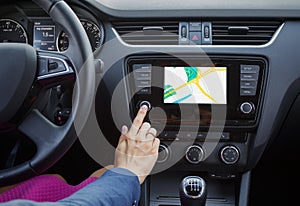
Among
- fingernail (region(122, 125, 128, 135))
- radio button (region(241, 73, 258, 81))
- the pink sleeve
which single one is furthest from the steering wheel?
radio button (region(241, 73, 258, 81))

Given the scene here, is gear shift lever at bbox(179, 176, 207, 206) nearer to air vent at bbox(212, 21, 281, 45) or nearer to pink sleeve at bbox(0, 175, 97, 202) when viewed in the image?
pink sleeve at bbox(0, 175, 97, 202)

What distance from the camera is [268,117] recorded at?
1.49 meters

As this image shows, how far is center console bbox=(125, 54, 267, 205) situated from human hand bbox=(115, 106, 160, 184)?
0.10 meters

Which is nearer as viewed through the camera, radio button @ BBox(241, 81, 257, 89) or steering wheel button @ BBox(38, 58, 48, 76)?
steering wheel button @ BBox(38, 58, 48, 76)

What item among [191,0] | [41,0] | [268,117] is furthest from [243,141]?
[41,0]

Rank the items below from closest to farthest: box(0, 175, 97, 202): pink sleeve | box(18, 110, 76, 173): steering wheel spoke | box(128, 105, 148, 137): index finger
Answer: box(18, 110, 76, 173): steering wheel spoke < box(0, 175, 97, 202): pink sleeve < box(128, 105, 148, 137): index finger

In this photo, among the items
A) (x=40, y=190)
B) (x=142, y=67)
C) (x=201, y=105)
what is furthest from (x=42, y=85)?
(x=201, y=105)

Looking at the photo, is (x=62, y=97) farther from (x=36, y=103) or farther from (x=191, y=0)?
(x=191, y=0)

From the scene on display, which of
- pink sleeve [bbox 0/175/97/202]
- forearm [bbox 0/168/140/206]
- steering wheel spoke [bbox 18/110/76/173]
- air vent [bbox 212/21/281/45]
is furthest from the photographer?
air vent [bbox 212/21/281/45]

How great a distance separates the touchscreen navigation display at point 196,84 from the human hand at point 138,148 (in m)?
0.12

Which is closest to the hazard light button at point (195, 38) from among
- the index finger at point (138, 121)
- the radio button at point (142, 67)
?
the radio button at point (142, 67)

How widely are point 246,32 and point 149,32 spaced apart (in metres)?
0.30

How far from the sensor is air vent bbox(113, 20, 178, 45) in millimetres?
1494

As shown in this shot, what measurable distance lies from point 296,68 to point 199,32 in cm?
31
